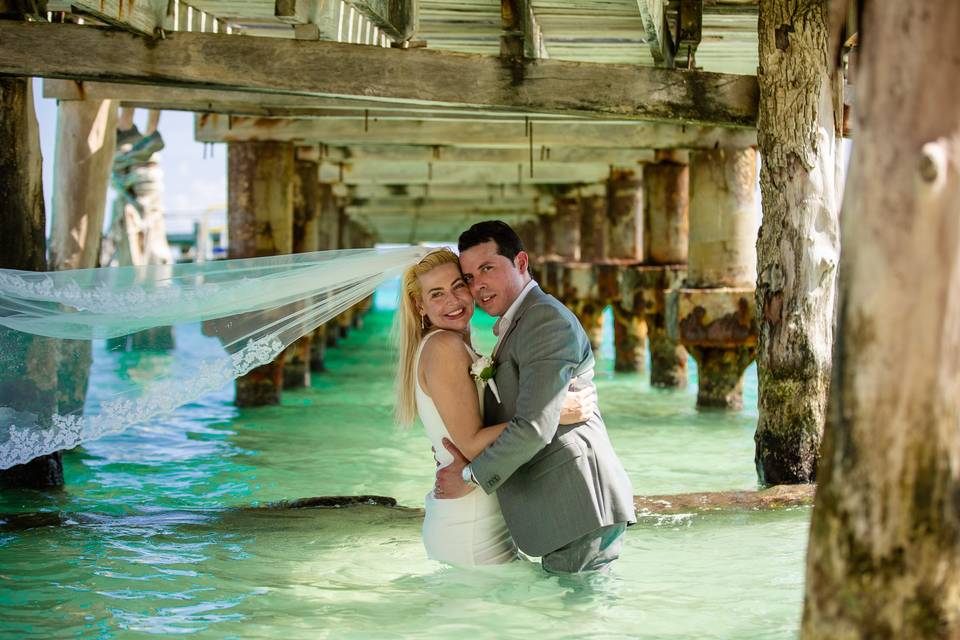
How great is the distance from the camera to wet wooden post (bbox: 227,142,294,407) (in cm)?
1207

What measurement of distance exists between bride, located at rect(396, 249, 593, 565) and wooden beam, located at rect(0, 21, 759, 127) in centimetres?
244

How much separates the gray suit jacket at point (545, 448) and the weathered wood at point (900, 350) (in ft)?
4.96

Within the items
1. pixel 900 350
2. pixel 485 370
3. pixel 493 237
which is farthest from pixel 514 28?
pixel 900 350

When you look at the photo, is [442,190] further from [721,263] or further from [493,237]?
[493,237]

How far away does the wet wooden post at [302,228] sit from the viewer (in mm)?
14094

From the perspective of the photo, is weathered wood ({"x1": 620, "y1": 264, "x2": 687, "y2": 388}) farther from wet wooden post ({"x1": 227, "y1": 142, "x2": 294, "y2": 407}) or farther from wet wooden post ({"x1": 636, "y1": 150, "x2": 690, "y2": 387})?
wet wooden post ({"x1": 227, "y1": 142, "x2": 294, "y2": 407})

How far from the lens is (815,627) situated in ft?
9.70

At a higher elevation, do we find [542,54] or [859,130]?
[542,54]

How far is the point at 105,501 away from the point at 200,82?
2733 millimetres

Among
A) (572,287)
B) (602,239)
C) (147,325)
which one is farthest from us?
(602,239)

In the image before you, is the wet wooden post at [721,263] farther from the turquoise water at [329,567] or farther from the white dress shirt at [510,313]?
the white dress shirt at [510,313]

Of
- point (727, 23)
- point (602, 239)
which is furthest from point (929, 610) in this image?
point (602, 239)

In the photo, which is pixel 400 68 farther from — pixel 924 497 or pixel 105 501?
pixel 924 497

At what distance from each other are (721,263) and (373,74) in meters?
5.05
